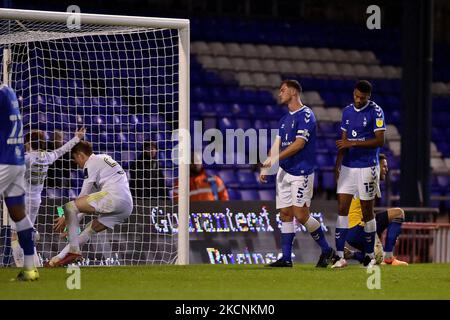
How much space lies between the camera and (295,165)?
10.6 meters

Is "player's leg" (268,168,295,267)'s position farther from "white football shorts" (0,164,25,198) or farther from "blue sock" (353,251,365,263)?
"white football shorts" (0,164,25,198)

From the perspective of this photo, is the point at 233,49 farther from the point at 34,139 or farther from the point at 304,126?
the point at 304,126

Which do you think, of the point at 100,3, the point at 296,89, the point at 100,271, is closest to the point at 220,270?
the point at 100,271

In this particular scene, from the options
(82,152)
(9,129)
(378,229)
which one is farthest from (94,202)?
(378,229)

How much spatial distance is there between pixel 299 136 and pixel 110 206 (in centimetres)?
212

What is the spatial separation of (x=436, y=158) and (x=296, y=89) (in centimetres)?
1196

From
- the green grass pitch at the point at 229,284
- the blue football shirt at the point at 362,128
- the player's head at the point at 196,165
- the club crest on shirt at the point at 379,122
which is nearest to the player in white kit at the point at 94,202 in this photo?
the green grass pitch at the point at 229,284

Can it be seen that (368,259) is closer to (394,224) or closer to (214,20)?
(394,224)

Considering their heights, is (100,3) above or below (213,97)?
above

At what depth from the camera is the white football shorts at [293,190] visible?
10586mm

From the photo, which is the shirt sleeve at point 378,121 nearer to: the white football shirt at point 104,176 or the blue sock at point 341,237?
the blue sock at point 341,237

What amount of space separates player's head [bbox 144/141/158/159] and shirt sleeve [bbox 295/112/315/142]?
93.2 inches
